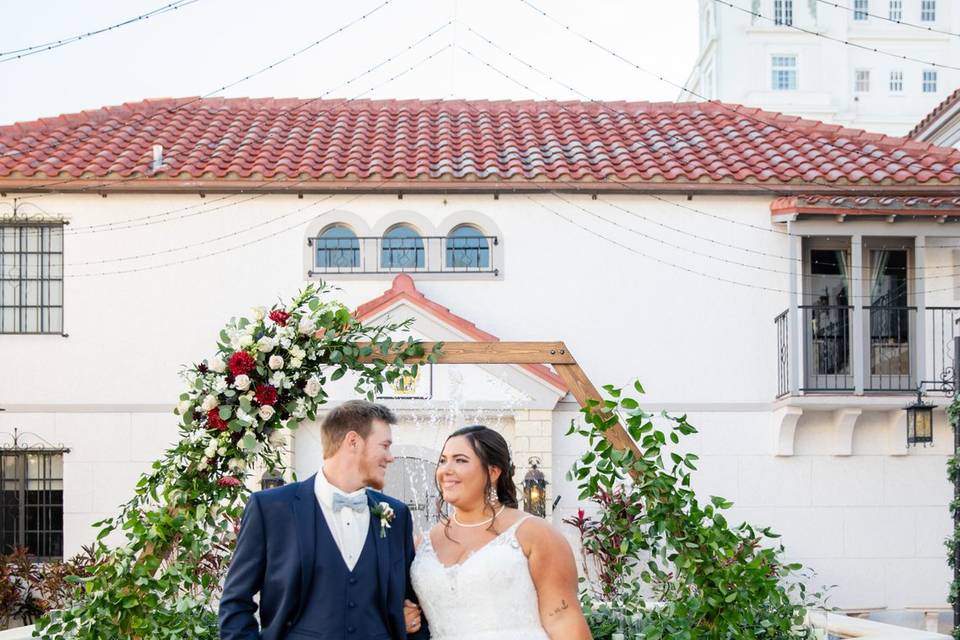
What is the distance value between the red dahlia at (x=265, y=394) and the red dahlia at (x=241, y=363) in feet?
0.37

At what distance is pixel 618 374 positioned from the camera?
15.9 metres

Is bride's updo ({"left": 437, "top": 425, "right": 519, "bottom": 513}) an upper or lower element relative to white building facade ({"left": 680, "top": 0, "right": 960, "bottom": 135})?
lower

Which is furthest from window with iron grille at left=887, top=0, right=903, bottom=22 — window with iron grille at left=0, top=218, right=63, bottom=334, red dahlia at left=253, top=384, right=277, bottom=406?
red dahlia at left=253, top=384, right=277, bottom=406

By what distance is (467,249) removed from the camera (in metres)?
16.1

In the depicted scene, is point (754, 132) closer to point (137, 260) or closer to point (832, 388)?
point (832, 388)

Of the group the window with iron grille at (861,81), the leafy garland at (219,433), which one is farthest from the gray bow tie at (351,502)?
the window with iron grille at (861,81)

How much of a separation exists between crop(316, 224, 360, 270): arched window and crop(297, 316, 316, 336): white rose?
8992 millimetres

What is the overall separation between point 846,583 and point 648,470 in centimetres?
963

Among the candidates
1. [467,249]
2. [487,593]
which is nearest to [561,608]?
[487,593]

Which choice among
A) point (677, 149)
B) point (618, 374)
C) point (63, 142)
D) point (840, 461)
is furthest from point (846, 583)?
→ point (63, 142)

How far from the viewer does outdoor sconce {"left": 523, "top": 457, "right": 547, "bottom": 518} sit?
14.9 meters

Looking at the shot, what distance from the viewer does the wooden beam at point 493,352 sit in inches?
287

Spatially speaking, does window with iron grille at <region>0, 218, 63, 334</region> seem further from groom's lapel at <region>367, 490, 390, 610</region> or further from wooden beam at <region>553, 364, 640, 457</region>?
groom's lapel at <region>367, 490, 390, 610</region>

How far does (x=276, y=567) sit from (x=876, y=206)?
11965 millimetres
